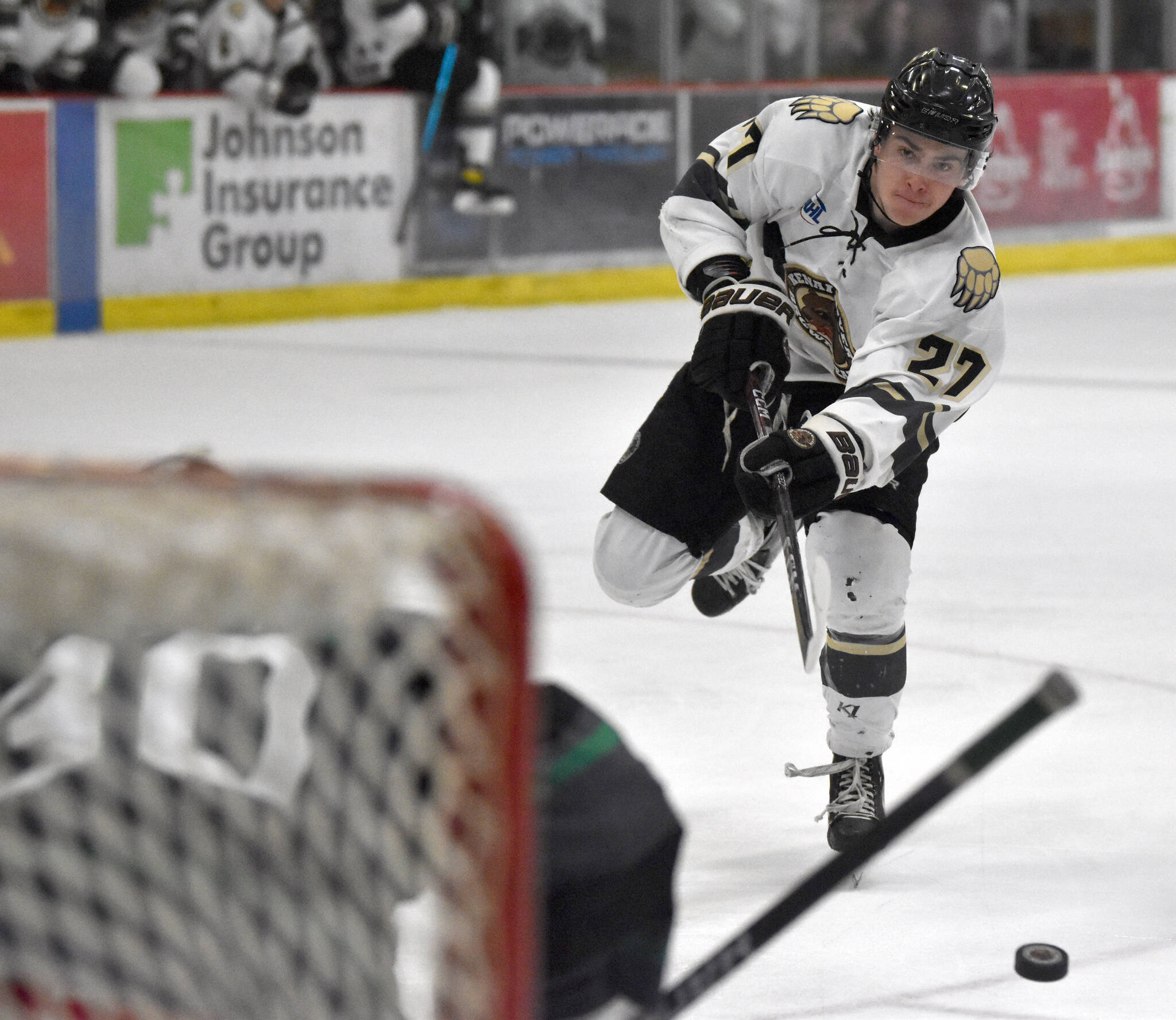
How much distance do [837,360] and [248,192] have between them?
6086 millimetres

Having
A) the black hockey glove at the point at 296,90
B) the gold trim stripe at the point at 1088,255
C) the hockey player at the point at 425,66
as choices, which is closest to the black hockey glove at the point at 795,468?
the black hockey glove at the point at 296,90

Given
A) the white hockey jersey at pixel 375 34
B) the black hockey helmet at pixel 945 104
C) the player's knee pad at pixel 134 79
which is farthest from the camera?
the white hockey jersey at pixel 375 34

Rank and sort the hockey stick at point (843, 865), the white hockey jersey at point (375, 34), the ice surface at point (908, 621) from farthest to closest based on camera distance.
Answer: the white hockey jersey at point (375, 34) → the ice surface at point (908, 621) → the hockey stick at point (843, 865)

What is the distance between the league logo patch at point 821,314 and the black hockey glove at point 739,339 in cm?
6

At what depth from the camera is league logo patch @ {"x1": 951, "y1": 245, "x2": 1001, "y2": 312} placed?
9.15 ft

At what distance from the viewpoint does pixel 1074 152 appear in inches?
446

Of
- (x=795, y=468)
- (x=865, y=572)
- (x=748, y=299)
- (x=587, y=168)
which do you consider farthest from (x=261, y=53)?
(x=795, y=468)

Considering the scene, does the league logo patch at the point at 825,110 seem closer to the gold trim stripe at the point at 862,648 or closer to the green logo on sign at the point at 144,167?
the gold trim stripe at the point at 862,648

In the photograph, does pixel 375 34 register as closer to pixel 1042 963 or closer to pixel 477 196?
pixel 477 196

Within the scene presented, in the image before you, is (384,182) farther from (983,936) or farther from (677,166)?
(983,936)

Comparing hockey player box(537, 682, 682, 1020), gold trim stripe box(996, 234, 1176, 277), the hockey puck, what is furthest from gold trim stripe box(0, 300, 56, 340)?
hockey player box(537, 682, 682, 1020)

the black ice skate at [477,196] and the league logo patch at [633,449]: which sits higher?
the league logo patch at [633,449]

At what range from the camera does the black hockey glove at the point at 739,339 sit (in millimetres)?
2969

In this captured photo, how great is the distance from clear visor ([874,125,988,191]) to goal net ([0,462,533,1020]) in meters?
1.55
